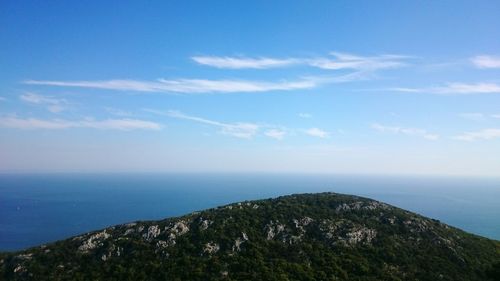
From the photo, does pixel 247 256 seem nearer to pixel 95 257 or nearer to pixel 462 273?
pixel 95 257

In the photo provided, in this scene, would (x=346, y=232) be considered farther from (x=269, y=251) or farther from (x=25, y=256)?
(x=25, y=256)

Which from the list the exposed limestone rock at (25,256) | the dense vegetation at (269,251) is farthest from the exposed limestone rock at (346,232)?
the exposed limestone rock at (25,256)

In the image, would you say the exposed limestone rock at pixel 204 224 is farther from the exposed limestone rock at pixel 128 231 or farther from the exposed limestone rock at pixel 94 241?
the exposed limestone rock at pixel 94 241

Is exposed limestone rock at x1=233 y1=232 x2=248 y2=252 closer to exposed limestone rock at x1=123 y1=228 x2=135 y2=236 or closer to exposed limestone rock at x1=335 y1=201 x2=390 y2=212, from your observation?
exposed limestone rock at x1=123 y1=228 x2=135 y2=236

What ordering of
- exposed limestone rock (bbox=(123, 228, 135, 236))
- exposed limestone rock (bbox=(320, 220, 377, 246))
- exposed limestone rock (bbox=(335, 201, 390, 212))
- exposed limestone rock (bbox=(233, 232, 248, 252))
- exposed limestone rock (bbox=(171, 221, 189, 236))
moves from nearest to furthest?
exposed limestone rock (bbox=(233, 232, 248, 252))
exposed limestone rock (bbox=(320, 220, 377, 246))
exposed limestone rock (bbox=(171, 221, 189, 236))
exposed limestone rock (bbox=(123, 228, 135, 236))
exposed limestone rock (bbox=(335, 201, 390, 212))

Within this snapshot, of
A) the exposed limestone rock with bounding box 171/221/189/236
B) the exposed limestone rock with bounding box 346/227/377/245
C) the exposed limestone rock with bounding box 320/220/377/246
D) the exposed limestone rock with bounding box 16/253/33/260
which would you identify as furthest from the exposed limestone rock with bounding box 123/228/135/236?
the exposed limestone rock with bounding box 346/227/377/245
